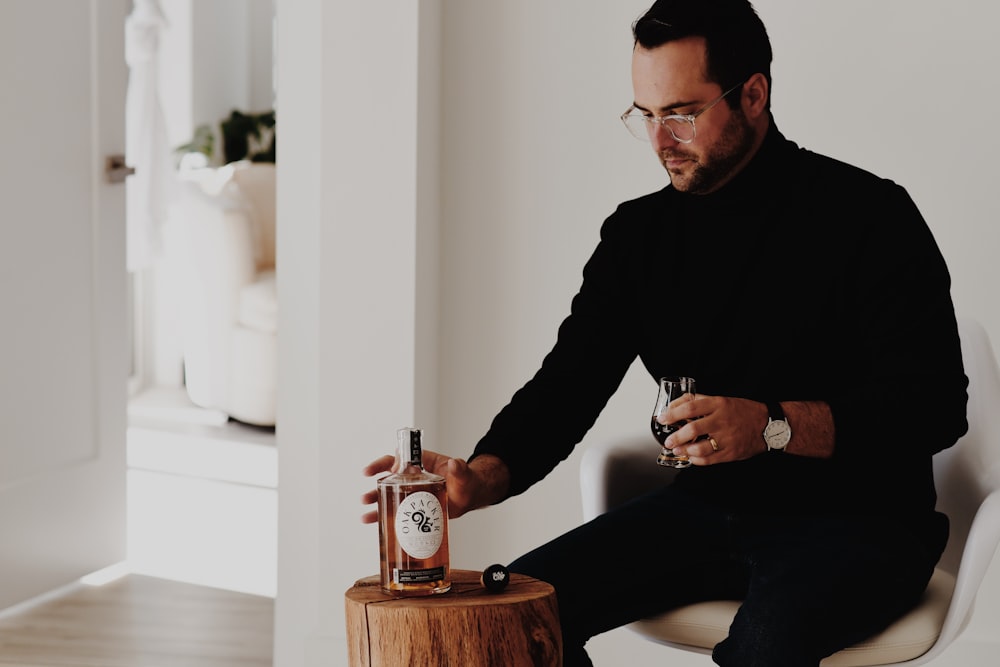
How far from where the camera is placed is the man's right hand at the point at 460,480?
5.24ft

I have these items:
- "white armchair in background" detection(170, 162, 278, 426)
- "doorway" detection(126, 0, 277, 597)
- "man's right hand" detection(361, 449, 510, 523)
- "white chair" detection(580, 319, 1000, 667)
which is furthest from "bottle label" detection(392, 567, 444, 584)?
"white armchair in background" detection(170, 162, 278, 426)

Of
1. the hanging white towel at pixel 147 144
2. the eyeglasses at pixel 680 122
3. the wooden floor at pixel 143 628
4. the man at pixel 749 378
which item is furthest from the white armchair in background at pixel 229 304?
the eyeglasses at pixel 680 122

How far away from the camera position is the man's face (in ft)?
5.88

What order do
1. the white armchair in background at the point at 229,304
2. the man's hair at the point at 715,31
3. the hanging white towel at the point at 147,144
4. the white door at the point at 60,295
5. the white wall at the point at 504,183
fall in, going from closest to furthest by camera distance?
the man's hair at the point at 715,31, the white wall at the point at 504,183, the white door at the point at 60,295, the white armchair in background at the point at 229,304, the hanging white towel at the point at 147,144

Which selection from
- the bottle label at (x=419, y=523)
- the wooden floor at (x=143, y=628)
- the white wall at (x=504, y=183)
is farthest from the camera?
the wooden floor at (x=143, y=628)

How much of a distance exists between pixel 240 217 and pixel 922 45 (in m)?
3.60

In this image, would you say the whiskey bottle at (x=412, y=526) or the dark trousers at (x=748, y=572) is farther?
the dark trousers at (x=748, y=572)

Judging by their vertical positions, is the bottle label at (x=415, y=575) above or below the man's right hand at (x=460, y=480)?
below

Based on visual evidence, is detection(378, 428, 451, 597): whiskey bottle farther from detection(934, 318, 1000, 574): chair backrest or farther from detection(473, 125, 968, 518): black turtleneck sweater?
detection(934, 318, 1000, 574): chair backrest

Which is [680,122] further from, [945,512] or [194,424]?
[194,424]

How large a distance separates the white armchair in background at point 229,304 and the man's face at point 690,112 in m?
3.47

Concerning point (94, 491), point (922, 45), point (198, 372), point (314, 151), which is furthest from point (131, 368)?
point (922, 45)

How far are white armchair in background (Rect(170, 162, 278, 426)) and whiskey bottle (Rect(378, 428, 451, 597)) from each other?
12.2 feet

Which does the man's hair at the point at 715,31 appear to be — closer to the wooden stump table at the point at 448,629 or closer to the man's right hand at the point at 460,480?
the man's right hand at the point at 460,480
